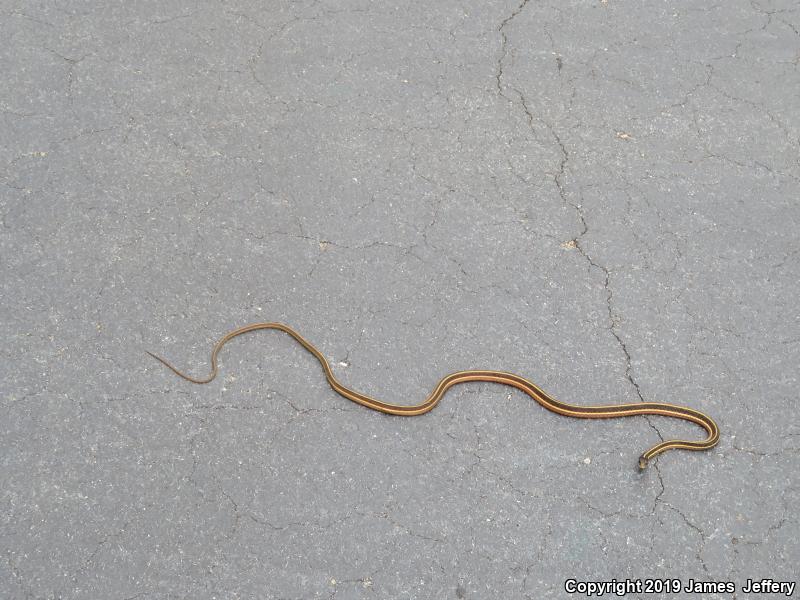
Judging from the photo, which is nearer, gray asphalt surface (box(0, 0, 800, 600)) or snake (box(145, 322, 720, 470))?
gray asphalt surface (box(0, 0, 800, 600))

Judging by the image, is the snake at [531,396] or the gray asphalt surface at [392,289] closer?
the gray asphalt surface at [392,289]

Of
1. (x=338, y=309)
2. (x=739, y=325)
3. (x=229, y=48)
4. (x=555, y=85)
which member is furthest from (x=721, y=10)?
(x=338, y=309)

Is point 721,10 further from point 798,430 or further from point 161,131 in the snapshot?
point 161,131

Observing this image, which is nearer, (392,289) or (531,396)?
(531,396)
